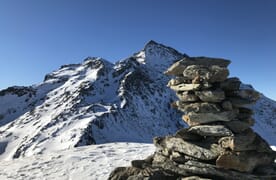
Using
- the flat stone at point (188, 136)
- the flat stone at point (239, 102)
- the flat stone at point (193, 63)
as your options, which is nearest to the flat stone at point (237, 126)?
the flat stone at point (239, 102)

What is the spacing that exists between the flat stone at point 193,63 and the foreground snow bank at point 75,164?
27.0ft

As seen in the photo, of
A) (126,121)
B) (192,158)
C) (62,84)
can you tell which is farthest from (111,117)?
(192,158)

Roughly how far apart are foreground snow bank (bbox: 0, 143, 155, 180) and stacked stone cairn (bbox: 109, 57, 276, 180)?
4.37 metres

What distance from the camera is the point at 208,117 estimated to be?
52.9ft

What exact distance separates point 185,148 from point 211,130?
1.68 meters

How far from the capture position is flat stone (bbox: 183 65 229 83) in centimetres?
1586

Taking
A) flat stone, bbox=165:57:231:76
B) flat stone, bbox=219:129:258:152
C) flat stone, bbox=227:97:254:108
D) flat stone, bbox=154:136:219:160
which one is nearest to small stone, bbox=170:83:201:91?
flat stone, bbox=165:57:231:76

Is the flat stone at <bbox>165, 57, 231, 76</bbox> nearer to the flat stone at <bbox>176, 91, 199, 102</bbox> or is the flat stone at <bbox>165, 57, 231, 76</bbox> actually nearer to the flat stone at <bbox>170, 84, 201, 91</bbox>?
the flat stone at <bbox>170, 84, 201, 91</bbox>

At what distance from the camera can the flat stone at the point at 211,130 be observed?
50.2 feet

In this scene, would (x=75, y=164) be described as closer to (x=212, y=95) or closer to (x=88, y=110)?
(x=212, y=95)

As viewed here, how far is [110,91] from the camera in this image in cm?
15612

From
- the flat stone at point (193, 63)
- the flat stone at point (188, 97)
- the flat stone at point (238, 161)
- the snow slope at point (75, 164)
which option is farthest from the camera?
the snow slope at point (75, 164)

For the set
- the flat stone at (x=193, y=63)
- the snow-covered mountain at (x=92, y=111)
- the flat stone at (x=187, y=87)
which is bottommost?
the flat stone at (x=187, y=87)

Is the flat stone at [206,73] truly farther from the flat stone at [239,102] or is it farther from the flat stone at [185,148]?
the flat stone at [185,148]
